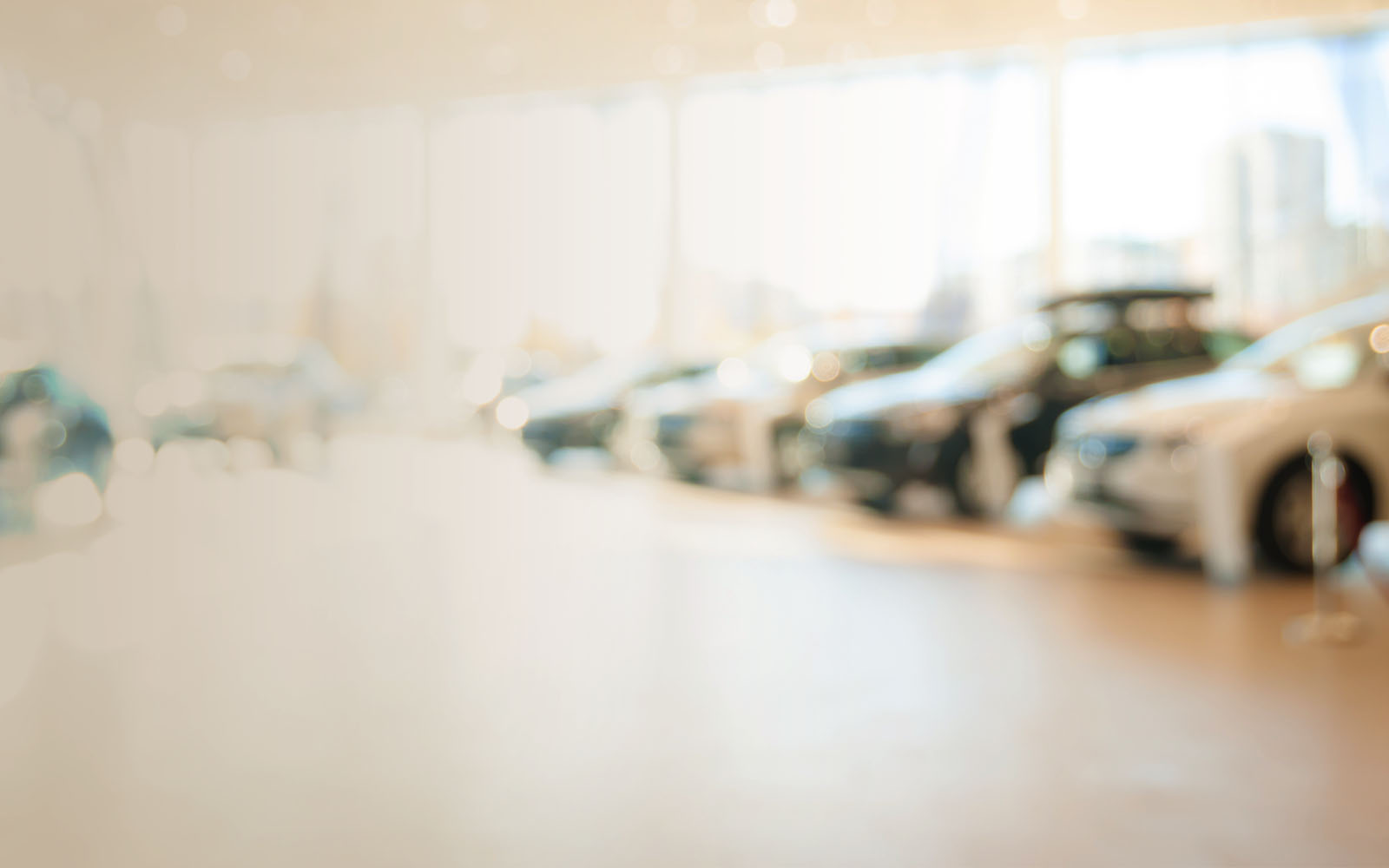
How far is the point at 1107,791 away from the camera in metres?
3.09

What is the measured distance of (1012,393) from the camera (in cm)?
832

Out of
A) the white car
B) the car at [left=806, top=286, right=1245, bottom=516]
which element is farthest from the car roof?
the white car

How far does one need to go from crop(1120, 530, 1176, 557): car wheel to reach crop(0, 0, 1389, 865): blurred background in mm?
33

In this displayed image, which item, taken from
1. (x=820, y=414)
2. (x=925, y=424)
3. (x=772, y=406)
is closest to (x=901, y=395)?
(x=925, y=424)

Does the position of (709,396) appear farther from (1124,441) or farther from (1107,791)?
(1107,791)

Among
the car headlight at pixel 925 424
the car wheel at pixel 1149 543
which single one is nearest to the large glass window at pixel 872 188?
the car headlight at pixel 925 424

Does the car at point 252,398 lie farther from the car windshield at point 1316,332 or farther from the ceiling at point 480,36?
the car windshield at point 1316,332

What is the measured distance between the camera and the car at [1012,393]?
8.15m

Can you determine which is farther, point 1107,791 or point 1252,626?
point 1252,626

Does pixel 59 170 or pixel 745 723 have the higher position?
pixel 59 170

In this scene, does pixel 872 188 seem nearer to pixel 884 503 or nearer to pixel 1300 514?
pixel 884 503

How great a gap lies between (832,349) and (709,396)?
1136 mm

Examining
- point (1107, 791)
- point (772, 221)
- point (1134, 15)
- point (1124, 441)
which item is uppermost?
point (1134, 15)

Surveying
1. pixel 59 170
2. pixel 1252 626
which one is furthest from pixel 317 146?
pixel 1252 626
